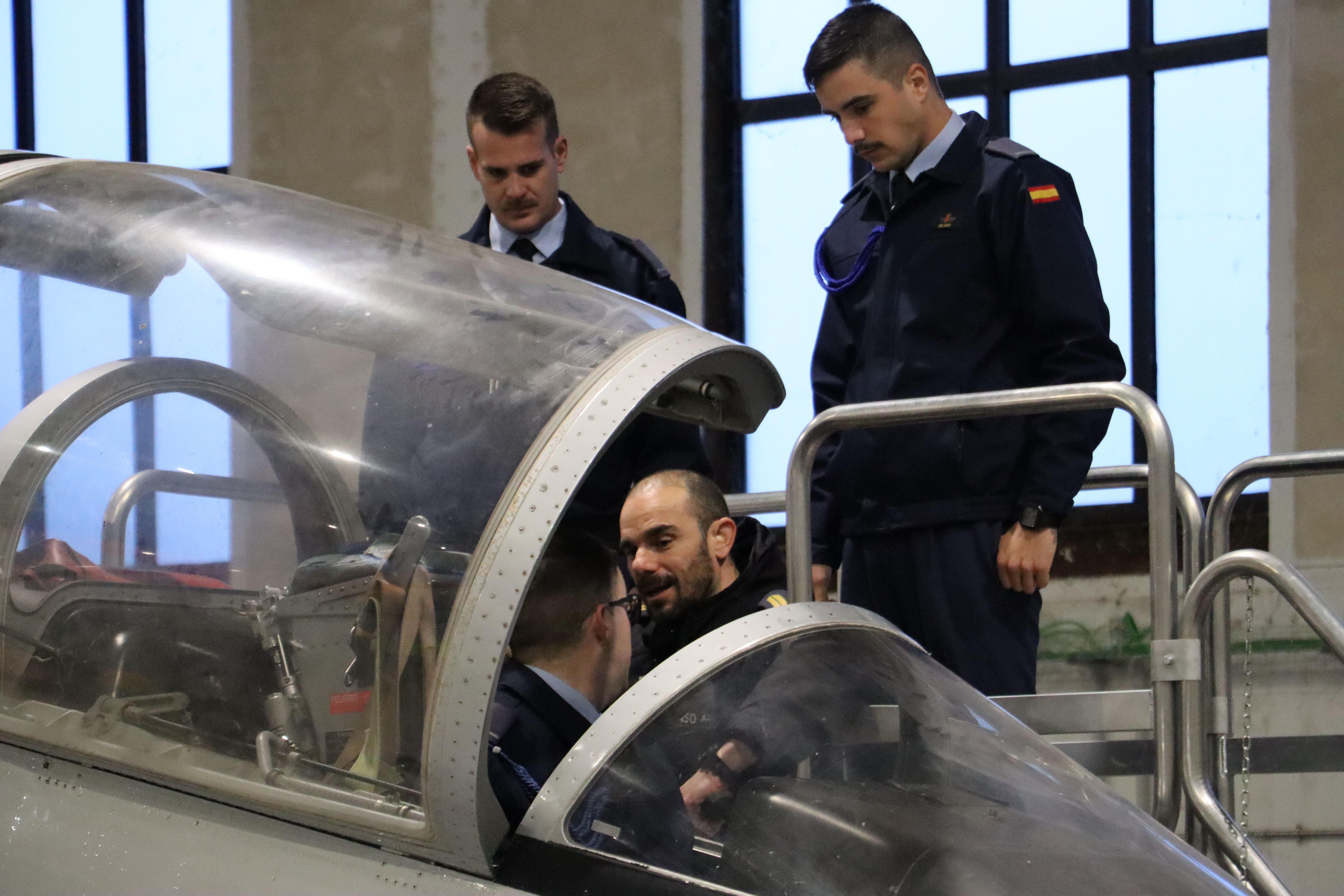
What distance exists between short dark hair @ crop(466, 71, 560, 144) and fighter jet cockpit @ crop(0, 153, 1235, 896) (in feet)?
3.20

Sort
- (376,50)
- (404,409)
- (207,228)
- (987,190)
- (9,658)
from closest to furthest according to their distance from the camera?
1. (404,409)
2. (9,658)
3. (207,228)
4. (987,190)
5. (376,50)

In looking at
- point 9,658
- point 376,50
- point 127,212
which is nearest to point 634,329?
point 127,212

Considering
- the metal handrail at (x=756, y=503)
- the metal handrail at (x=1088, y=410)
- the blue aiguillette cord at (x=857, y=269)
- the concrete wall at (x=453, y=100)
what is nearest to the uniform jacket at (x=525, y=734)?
the metal handrail at (x=1088, y=410)

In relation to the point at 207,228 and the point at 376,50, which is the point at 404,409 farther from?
the point at 376,50

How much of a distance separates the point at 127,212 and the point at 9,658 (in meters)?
0.62

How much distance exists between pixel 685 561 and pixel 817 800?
3.32ft

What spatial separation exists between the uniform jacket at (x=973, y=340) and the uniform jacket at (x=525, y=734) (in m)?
0.88

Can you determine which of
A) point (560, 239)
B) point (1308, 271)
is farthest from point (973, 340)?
point (1308, 271)

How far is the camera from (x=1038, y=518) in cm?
215

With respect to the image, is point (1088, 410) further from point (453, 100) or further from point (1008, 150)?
point (453, 100)

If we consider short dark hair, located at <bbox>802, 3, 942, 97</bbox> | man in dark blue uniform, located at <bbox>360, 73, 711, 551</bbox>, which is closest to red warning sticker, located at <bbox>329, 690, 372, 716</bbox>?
man in dark blue uniform, located at <bbox>360, 73, 711, 551</bbox>

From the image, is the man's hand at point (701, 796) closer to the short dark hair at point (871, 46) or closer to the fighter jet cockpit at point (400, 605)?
the fighter jet cockpit at point (400, 605)

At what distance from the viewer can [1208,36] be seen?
200 inches

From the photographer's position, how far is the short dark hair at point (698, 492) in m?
2.42
